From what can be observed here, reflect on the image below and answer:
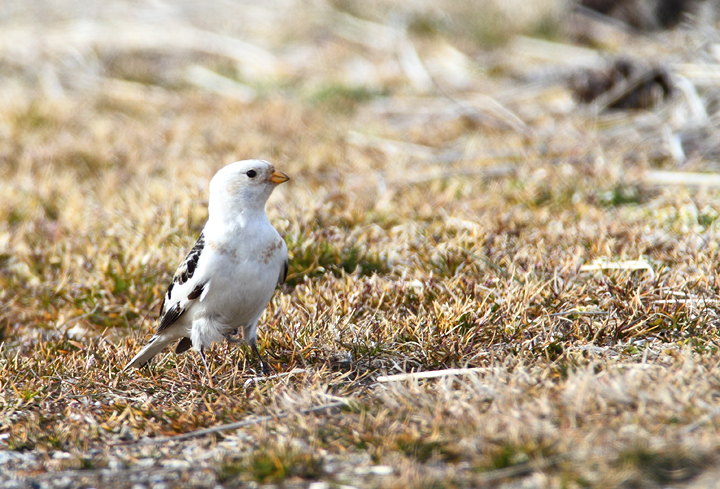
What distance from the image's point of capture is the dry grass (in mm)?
2293

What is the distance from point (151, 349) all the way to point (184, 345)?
283 millimetres

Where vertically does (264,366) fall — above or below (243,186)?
below

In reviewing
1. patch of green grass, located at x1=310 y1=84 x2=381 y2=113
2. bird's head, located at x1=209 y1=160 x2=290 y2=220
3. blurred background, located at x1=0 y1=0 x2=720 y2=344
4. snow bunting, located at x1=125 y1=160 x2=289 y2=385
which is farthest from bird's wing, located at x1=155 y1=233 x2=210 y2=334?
patch of green grass, located at x1=310 y1=84 x2=381 y2=113

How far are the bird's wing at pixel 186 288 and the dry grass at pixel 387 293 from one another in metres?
0.23

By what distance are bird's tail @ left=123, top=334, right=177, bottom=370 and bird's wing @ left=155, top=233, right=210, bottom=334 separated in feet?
0.14

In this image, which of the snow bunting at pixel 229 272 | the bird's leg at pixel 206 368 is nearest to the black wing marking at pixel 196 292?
the snow bunting at pixel 229 272

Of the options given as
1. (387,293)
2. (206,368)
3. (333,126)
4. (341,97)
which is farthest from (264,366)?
(341,97)

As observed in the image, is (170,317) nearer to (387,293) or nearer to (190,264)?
(190,264)

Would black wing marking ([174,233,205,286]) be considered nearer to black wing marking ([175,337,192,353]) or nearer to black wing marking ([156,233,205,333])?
black wing marking ([156,233,205,333])

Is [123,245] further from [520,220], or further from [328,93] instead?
[328,93]

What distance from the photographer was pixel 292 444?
7.80ft

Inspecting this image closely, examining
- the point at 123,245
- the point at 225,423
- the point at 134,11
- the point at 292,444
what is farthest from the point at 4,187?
the point at 134,11

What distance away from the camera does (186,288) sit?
3.28 m

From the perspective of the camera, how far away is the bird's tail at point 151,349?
10.6ft
